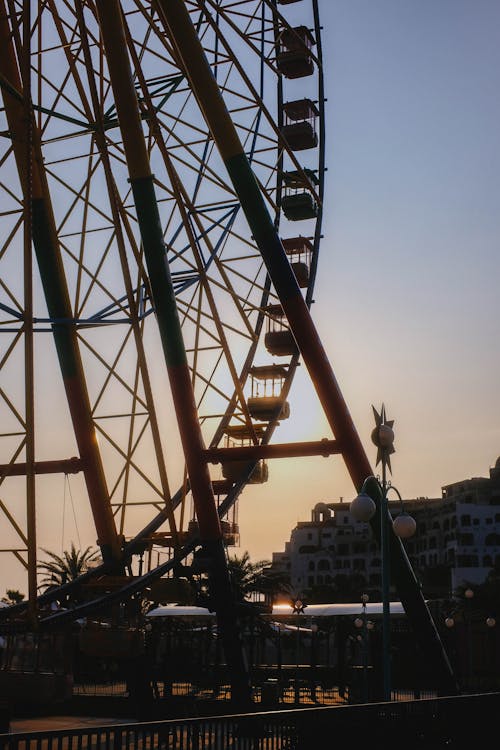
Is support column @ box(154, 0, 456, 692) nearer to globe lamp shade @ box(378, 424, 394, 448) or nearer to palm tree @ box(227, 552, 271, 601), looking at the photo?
globe lamp shade @ box(378, 424, 394, 448)

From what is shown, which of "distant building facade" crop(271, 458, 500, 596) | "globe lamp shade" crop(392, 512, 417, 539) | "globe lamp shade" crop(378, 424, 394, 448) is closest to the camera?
"globe lamp shade" crop(392, 512, 417, 539)

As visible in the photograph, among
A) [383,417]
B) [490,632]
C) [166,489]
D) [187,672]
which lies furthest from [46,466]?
[490,632]

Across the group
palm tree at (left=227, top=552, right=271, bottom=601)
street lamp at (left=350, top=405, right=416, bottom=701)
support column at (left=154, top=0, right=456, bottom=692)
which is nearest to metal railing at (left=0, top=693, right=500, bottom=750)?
street lamp at (left=350, top=405, right=416, bottom=701)

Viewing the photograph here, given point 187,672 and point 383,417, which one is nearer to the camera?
point 383,417

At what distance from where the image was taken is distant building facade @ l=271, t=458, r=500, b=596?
8938 centimetres

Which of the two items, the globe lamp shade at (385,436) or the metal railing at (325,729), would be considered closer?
the metal railing at (325,729)

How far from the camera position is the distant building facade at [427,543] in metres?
89.4

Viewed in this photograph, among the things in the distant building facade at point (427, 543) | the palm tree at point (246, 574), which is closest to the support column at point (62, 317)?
the palm tree at point (246, 574)

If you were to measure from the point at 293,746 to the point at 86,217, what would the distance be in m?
12.6

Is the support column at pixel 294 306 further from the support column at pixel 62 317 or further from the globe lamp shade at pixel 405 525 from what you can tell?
the globe lamp shade at pixel 405 525

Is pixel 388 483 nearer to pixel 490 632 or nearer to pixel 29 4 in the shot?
pixel 29 4

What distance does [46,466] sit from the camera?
2077cm

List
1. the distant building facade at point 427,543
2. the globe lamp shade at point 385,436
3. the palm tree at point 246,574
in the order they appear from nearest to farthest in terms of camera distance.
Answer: the globe lamp shade at point 385,436 → the palm tree at point 246,574 → the distant building facade at point 427,543

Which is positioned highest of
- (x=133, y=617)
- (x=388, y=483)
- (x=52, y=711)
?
(x=388, y=483)
